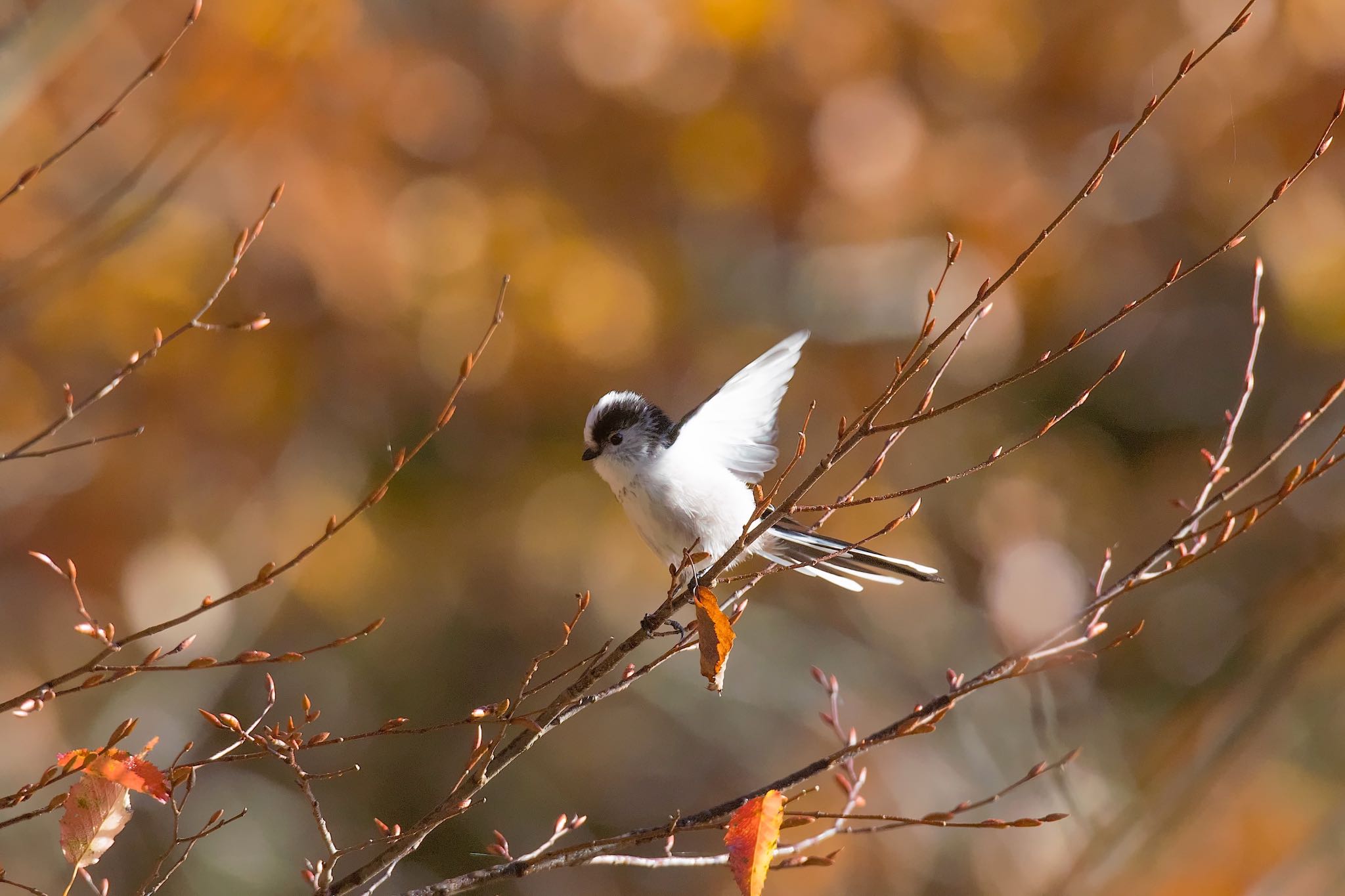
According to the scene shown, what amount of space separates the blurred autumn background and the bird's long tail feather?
8.89ft

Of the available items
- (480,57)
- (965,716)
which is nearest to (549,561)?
(965,716)

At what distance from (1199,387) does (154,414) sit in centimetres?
646

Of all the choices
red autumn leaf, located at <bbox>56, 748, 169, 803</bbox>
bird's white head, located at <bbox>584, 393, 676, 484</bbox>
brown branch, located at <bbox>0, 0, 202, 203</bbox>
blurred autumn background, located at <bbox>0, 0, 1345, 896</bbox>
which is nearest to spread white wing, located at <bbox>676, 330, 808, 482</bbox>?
bird's white head, located at <bbox>584, 393, 676, 484</bbox>

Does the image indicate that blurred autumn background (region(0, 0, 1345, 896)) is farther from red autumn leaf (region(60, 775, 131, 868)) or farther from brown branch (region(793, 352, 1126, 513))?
red autumn leaf (region(60, 775, 131, 868))

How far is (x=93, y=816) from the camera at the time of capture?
150cm

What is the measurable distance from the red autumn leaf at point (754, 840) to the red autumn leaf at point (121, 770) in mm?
823

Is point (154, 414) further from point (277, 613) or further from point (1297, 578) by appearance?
point (1297, 578)

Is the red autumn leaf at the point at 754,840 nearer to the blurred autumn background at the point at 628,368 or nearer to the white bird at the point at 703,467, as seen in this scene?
the white bird at the point at 703,467

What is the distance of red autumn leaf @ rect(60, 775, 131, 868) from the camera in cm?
149

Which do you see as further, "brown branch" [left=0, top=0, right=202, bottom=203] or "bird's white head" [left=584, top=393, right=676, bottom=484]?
"bird's white head" [left=584, top=393, right=676, bottom=484]

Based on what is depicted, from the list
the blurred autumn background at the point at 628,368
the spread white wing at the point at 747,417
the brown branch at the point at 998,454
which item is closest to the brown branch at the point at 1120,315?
the brown branch at the point at 998,454

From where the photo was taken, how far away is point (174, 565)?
541 cm

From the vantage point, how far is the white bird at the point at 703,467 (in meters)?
2.85

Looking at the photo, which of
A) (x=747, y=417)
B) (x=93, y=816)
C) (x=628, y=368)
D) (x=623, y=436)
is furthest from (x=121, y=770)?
(x=628, y=368)
